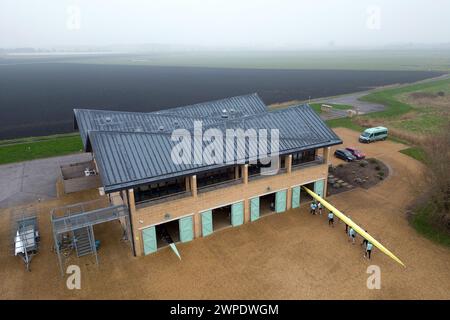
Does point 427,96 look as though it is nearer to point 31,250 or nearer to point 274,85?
point 274,85

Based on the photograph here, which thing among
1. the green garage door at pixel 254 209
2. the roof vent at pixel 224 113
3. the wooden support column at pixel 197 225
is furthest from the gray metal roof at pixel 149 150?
the roof vent at pixel 224 113

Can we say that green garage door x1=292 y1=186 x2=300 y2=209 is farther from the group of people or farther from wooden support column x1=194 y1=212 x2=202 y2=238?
wooden support column x1=194 y1=212 x2=202 y2=238

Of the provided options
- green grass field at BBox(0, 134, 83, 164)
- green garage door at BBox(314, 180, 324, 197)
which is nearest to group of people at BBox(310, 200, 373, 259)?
green garage door at BBox(314, 180, 324, 197)

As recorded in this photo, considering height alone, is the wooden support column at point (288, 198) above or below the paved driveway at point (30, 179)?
above

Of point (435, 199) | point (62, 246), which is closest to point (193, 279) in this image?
point (62, 246)

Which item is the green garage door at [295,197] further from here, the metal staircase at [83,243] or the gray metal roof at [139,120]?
the metal staircase at [83,243]

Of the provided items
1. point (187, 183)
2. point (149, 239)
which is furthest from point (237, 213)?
point (149, 239)
